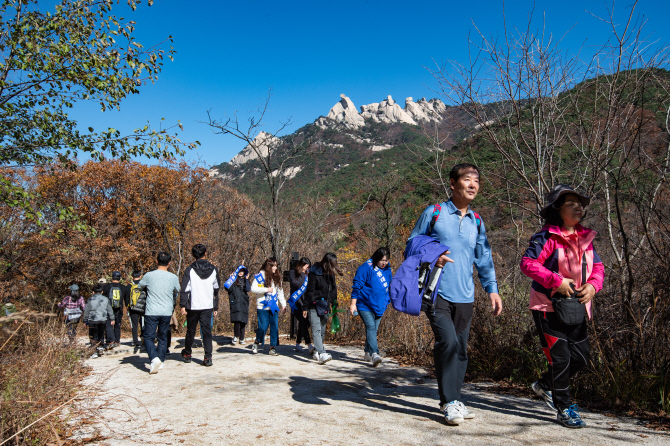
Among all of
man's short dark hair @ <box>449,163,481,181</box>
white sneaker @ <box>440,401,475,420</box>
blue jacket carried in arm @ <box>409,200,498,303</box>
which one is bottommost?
white sneaker @ <box>440,401,475,420</box>

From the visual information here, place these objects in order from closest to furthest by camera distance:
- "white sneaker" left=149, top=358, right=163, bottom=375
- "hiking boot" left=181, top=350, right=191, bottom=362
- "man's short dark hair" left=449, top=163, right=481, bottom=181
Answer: "man's short dark hair" left=449, top=163, right=481, bottom=181 → "white sneaker" left=149, top=358, right=163, bottom=375 → "hiking boot" left=181, top=350, right=191, bottom=362

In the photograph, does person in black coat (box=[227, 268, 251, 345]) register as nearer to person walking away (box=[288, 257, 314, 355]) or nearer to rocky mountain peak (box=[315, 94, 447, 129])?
person walking away (box=[288, 257, 314, 355])

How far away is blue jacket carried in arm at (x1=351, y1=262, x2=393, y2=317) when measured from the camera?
6.48 m

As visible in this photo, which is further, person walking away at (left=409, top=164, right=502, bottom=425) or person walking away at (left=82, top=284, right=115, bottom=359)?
person walking away at (left=82, top=284, right=115, bottom=359)

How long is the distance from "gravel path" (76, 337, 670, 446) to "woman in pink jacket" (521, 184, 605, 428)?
0.31 metres

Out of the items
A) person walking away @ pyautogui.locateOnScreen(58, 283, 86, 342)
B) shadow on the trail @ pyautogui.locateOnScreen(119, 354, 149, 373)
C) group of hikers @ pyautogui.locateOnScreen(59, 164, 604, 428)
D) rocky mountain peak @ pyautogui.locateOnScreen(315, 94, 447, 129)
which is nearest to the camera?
group of hikers @ pyautogui.locateOnScreen(59, 164, 604, 428)

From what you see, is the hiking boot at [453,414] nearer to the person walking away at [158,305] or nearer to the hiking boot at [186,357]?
the person walking away at [158,305]

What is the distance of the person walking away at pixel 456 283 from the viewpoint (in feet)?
10.8

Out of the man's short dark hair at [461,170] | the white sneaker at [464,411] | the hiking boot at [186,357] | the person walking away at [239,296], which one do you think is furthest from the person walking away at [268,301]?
the man's short dark hair at [461,170]

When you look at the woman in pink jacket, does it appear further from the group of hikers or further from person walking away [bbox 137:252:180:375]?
person walking away [bbox 137:252:180:375]

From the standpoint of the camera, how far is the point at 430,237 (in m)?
3.42

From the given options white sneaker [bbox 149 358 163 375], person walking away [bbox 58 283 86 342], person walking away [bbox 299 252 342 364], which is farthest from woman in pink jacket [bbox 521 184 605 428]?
person walking away [bbox 58 283 86 342]

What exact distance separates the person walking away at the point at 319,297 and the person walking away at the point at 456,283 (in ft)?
12.0

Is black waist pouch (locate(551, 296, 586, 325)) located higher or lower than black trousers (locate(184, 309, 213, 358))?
higher
